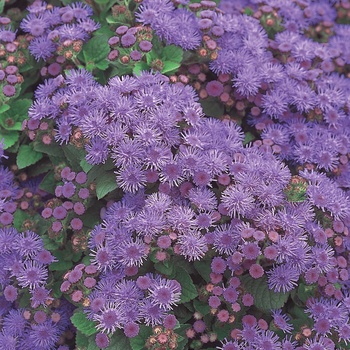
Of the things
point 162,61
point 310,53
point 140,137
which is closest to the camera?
point 140,137

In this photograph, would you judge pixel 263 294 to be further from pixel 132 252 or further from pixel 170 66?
pixel 170 66

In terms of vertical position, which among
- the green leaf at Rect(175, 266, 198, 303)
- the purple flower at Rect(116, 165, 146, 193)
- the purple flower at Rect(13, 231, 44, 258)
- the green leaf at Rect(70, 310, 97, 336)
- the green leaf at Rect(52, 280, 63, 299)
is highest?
the purple flower at Rect(116, 165, 146, 193)

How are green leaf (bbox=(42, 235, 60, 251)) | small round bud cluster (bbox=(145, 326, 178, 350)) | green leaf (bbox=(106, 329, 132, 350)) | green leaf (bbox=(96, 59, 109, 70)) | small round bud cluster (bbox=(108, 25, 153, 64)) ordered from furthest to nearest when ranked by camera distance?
green leaf (bbox=(96, 59, 109, 70)) → small round bud cluster (bbox=(108, 25, 153, 64)) → green leaf (bbox=(42, 235, 60, 251)) → green leaf (bbox=(106, 329, 132, 350)) → small round bud cluster (bbox=(145, 326, 178, 350))

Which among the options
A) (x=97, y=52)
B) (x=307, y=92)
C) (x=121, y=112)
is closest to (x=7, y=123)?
(x=97, y=52)

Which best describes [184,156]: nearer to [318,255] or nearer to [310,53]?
[318,255]

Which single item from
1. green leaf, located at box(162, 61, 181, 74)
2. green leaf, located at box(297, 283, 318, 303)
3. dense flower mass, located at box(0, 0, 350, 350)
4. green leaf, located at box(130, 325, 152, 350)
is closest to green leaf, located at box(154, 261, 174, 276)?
dense flower mass, located at box(0, 0, 350, 350)

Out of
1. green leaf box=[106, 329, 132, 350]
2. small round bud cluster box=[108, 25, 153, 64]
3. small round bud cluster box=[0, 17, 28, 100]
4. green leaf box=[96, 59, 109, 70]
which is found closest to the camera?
green leaf box=[106, 329, 132, 350]

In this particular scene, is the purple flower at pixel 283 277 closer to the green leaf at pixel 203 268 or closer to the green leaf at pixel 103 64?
the green leaf at pixel 203 268

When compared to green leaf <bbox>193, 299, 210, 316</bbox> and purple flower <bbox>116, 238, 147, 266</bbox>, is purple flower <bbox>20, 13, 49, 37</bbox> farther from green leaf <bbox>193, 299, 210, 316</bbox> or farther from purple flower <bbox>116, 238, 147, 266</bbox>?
green leaf <bbox>193, 299, 210, 316</bbox>
